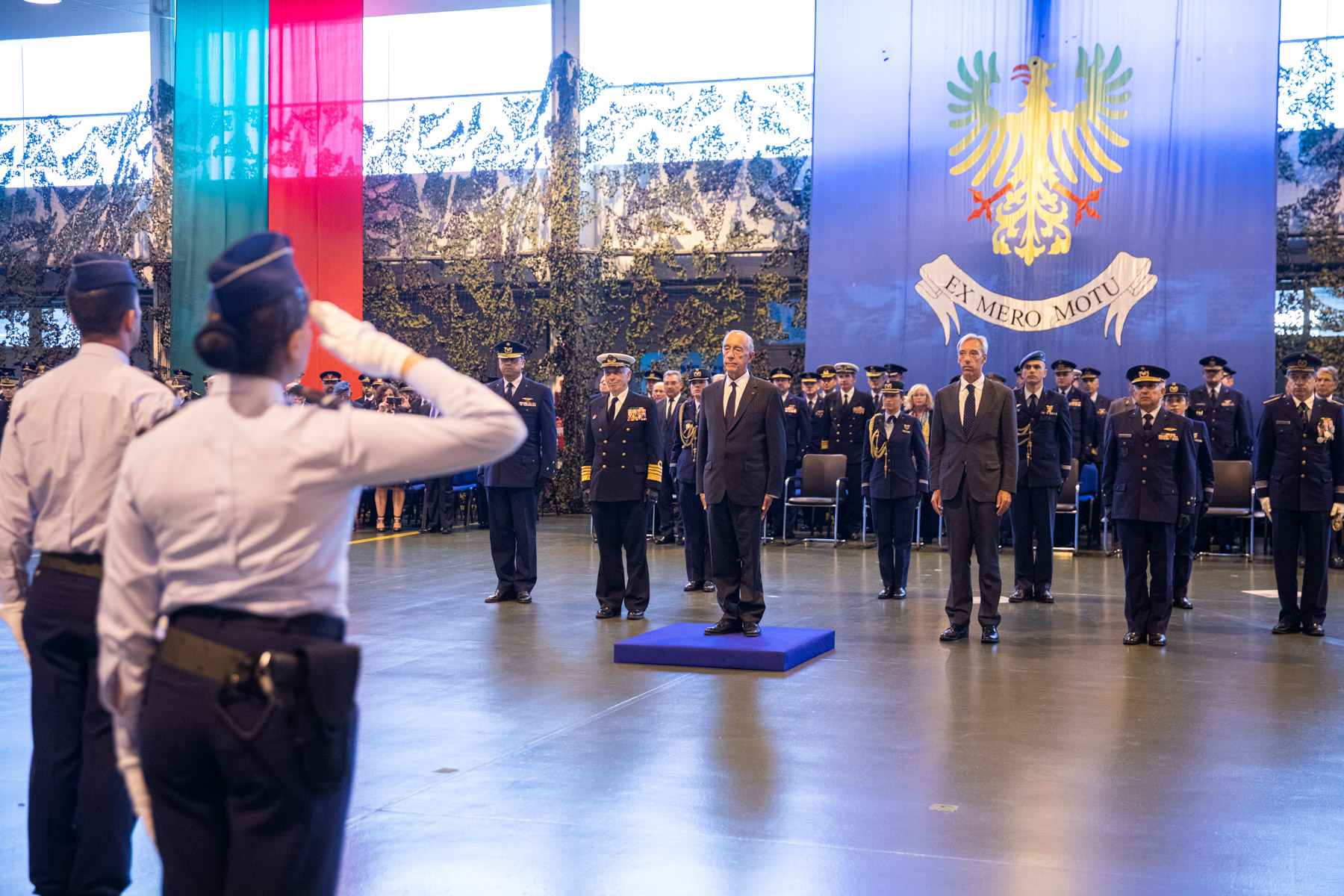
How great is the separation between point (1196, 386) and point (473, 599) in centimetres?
779

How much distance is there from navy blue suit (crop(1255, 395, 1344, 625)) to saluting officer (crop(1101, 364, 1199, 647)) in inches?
24.2

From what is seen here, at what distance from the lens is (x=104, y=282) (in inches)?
105

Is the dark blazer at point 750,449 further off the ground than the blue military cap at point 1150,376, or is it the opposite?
the blue military cap at point 1150,376

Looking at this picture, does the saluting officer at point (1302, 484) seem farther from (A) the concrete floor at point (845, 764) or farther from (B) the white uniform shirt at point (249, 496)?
(B) the white uniform shirt at point (249, 496)

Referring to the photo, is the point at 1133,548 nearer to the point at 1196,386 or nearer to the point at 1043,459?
the point at 1043,459

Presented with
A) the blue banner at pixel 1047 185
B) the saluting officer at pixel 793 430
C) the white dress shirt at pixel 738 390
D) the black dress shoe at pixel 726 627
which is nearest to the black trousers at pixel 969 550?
the black dress shoe at pixel 726 627

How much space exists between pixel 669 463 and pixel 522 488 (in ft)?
13.3

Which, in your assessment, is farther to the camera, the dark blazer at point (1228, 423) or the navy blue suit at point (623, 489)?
the dark blazer at point (1228, 423)

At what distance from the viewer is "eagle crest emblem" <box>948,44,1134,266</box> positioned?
1246 centimetres

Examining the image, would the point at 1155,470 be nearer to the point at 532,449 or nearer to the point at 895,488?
the point at 895,488

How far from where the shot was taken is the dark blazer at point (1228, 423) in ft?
37.2

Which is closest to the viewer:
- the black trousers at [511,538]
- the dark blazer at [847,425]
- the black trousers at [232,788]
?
the black trousers at [232,788]

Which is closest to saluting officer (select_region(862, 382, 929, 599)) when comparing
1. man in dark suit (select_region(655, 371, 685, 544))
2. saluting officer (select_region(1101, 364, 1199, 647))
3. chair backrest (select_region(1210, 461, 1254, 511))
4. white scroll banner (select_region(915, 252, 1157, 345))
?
saluting officer (select_region(1101, 364, 1199, 647))

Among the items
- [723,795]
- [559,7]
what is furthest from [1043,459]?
[559,7]
